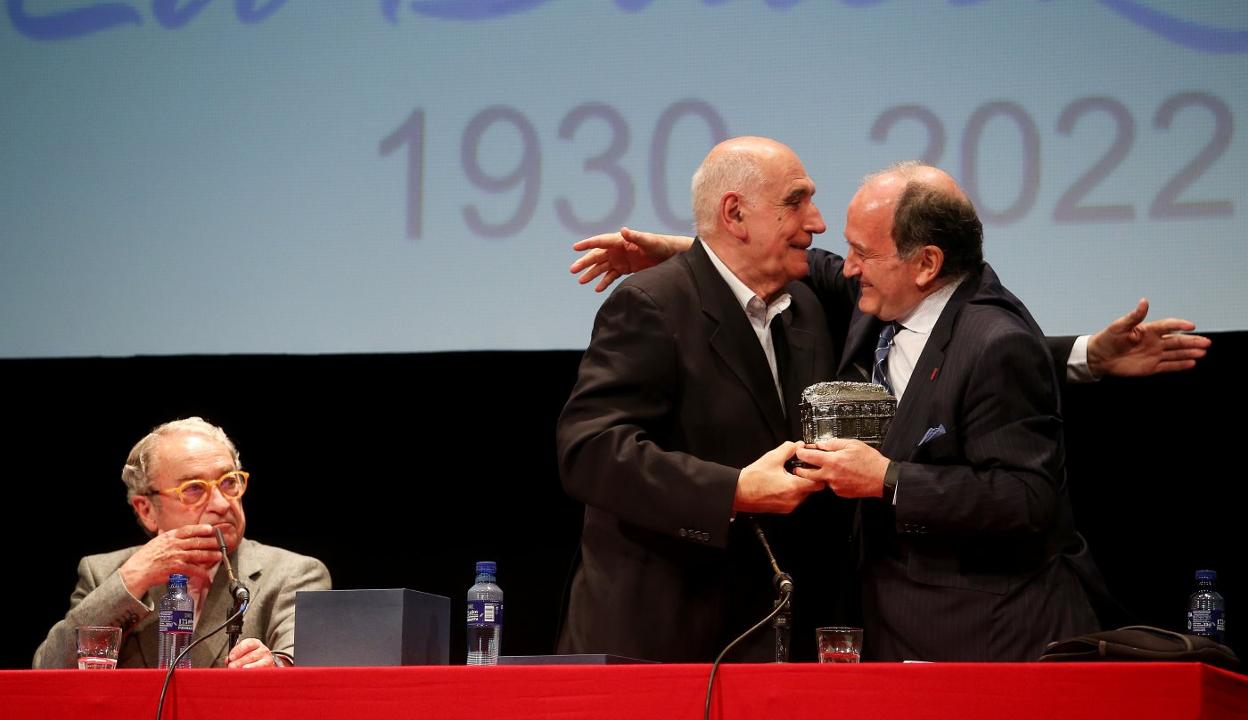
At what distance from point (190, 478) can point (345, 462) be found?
1299 mm

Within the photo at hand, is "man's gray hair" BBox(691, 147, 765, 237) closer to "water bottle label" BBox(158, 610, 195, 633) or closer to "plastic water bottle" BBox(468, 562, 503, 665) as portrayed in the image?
"plastic water bottle" BBox(468, 562, 503, 665)

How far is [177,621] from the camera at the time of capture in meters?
2.95

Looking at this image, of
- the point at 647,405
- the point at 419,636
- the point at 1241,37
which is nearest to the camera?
the point at 419,636

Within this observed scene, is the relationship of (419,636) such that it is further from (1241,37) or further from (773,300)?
(1241,37)

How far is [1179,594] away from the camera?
409cm

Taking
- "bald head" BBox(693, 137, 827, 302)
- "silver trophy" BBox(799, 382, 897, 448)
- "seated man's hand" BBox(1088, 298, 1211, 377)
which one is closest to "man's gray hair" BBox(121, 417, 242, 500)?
"bald head" BBox(693, 137, 827, 302)

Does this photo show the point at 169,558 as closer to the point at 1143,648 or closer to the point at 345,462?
the point at 345,462

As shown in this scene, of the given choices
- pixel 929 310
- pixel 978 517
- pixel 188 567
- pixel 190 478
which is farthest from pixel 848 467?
pixel 190 478

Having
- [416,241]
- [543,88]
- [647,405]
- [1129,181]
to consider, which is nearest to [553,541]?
[416,241]

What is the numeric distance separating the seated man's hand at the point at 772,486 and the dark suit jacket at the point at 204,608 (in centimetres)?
112

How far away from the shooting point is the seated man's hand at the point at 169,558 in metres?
3.15

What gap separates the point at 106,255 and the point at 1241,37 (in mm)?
3309

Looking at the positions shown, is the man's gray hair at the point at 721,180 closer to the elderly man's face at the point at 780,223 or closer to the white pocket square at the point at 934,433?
the elderly man's face at the point at 780,223

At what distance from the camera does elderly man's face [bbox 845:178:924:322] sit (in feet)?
9.58
